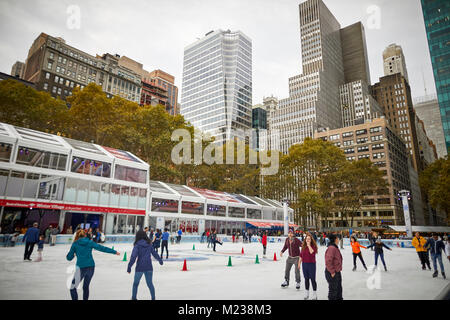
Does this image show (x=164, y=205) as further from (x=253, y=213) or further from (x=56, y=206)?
(x=253, y=213)

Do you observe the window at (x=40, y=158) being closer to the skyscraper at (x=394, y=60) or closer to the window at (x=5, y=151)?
the window at (x=5, y=151)

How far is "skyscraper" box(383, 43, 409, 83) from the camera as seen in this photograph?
17500 cm

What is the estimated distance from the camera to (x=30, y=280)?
838 cm

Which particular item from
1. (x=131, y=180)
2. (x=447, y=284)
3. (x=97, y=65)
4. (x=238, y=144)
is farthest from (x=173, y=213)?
(x=97, y=65)

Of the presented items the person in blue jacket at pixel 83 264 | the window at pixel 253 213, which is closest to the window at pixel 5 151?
the person in blue jacket at pixel 83 264

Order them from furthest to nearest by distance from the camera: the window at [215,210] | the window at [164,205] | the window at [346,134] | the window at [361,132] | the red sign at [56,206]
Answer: the window at [346,134] → the window at [361,132] → the window at [215,210] → the window at [164,205] → the red sign at [56,206]

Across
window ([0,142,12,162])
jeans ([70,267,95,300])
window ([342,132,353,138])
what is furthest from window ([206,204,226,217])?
window ([342,132,353,138])

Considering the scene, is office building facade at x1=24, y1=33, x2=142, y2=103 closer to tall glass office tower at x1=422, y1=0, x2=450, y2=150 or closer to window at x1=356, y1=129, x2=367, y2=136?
window at x1=356, y1=129, x2=367, y2=136

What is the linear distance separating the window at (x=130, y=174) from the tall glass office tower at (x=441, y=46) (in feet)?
250

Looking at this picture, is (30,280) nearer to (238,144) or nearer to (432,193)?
(238,144)

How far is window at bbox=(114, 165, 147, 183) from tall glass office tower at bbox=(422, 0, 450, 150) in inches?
3004

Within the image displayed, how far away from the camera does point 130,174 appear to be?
35188 mm

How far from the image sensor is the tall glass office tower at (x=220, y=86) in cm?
12131

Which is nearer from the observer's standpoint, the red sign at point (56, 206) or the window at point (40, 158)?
the red sign at point (56, 206)
